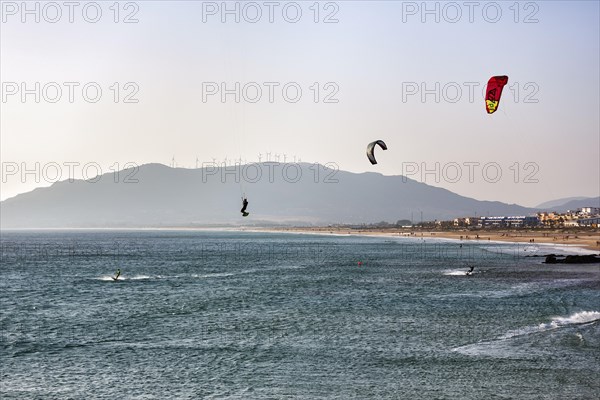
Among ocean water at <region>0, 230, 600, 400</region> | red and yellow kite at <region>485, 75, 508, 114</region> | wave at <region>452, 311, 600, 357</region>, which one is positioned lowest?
ocean water at <region>0, 230, 600, 400</region>

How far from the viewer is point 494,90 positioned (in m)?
50.0

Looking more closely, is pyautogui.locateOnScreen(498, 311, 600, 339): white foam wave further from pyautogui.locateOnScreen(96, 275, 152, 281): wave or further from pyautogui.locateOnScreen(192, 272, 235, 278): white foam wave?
pyautogui.locateOnScreen(96, 275, 152, 281): wave

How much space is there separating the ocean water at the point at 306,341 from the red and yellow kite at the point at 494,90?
14.6 metres

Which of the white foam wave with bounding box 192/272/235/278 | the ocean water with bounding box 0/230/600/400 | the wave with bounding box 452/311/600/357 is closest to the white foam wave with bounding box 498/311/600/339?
the wave with bounding box 452/311/600/357

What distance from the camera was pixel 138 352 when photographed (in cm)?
3294

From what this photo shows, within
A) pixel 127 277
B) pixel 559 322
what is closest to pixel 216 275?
pixel 127 277

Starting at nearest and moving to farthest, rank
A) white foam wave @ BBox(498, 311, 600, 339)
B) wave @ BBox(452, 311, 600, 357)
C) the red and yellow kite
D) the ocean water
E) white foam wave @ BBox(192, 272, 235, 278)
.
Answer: the ocean water
wave @ BBox(452, 311, 600, 357)
white foam wave @ BBox(498, 311, 600, 339)
the red and yellow kite
white foam wave @ BBox(192, 272, 235, 278)

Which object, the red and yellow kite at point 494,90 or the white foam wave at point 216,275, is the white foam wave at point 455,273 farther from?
the red and yellow kite at point 494,90

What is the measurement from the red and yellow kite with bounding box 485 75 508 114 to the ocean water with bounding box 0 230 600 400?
14.6 meters

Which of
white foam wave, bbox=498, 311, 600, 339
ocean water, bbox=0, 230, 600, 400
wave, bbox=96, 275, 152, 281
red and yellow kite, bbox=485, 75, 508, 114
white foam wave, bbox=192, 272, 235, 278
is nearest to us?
ocean water, bbox=0, 230, 600, 400

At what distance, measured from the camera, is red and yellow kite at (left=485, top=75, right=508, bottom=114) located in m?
49.8

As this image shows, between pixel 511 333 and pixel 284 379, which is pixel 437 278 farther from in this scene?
pixel 284 379

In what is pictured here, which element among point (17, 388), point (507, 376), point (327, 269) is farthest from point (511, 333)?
point (327, 269)

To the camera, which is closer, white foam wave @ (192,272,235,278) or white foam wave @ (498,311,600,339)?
white foam wave @ (498,311,600,339)
